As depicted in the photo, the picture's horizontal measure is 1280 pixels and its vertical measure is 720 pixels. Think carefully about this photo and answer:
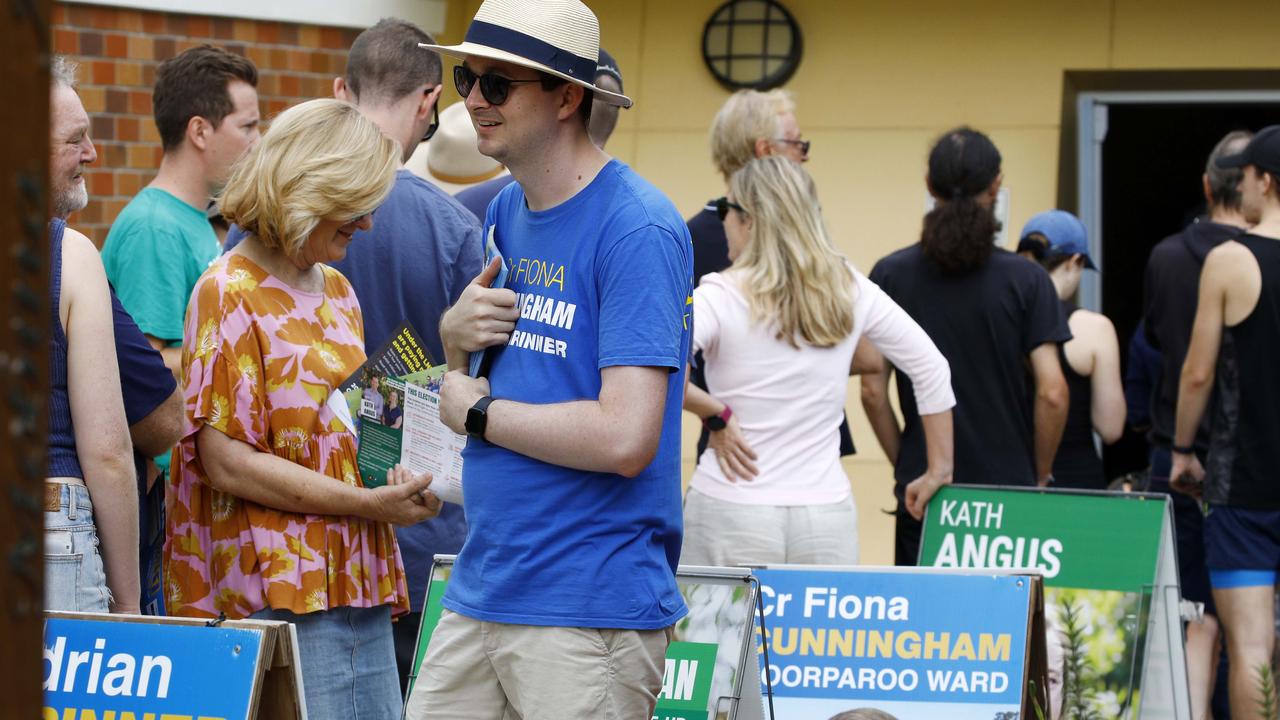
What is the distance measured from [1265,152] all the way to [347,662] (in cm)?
329

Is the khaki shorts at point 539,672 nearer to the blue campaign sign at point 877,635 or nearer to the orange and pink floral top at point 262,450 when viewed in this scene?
the orange and pink floral top at point 262,450

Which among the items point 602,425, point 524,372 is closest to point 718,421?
point 524,372

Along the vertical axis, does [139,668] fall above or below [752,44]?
below

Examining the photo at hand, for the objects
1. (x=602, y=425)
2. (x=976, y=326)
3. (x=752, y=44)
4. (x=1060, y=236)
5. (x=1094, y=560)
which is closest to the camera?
(x=602, y=425)

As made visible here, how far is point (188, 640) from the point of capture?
8.93 ft

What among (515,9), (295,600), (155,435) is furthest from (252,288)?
(515,9)

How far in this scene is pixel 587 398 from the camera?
2404mm

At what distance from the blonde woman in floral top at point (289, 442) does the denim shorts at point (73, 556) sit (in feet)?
0.94

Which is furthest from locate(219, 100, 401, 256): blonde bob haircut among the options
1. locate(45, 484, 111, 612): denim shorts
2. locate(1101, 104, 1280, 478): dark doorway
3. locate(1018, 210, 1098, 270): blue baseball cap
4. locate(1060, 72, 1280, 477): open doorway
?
locate(1101, 104, 1280, 478): dark doorway

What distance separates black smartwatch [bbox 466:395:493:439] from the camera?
2.42 m

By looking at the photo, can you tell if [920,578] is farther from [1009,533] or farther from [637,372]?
[637,372]

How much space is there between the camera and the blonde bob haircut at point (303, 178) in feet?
9.92

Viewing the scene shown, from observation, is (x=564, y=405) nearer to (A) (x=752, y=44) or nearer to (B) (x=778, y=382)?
(B) (x=778, y=382)

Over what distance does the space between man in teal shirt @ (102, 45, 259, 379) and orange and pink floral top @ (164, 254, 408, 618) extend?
1012mm
